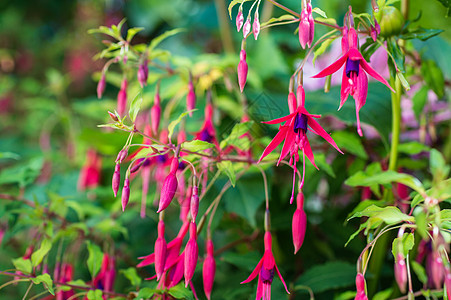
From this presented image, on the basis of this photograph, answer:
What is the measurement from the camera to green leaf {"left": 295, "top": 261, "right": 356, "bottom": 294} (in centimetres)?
54

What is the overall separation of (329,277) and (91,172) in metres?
0.57

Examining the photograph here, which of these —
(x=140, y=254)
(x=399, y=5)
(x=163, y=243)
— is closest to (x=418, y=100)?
(x=399, y=5)

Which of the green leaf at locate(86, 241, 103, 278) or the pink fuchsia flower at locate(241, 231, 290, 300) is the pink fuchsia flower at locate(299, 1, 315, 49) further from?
the green leaf at locate(86, 241, 103, 278)

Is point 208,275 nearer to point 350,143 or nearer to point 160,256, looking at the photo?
point 160,256

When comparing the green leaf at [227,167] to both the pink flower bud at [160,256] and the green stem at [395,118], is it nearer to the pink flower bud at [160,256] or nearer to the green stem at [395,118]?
the pink flower bud at [160,256]

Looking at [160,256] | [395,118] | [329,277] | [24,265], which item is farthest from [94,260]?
[395,118]

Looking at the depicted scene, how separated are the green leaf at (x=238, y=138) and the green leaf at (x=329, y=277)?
197mm

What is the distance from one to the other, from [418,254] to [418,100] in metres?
0.20

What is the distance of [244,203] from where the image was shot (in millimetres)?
594

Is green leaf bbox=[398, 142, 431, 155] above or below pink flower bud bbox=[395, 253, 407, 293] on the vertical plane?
above

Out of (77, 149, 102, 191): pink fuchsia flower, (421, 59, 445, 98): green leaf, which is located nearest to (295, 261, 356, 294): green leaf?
(421, 59, 445, 98): green leaf

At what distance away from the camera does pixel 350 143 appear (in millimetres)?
571

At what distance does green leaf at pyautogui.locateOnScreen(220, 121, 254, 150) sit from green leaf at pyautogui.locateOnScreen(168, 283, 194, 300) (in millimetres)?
151

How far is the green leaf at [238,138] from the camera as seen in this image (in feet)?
1.50
